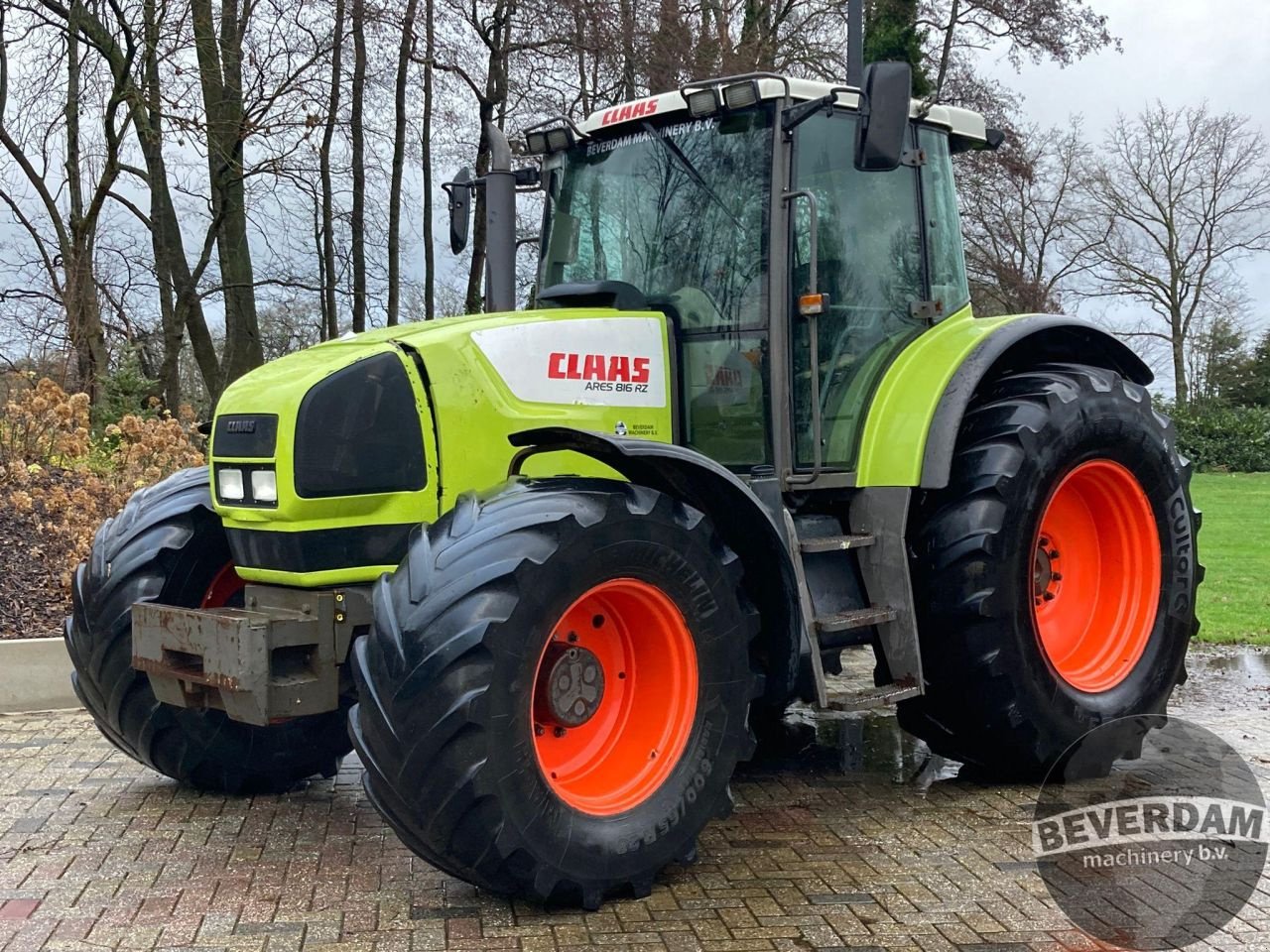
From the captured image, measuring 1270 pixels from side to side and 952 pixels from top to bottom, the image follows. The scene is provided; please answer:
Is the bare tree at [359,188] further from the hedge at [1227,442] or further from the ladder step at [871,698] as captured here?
the hedge at [1227,442]

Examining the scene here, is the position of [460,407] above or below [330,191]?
below

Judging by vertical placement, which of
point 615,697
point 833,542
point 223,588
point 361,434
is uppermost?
point 361,434

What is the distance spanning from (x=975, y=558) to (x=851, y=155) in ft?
5.60

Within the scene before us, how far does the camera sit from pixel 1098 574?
5734mm

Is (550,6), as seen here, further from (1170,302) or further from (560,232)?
(1170,302)

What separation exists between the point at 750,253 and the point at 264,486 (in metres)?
2.00

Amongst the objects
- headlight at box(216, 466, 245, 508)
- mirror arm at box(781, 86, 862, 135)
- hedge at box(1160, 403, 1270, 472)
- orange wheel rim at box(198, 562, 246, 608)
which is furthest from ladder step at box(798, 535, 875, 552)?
hedge at box(1160, 403, 1270, 472)

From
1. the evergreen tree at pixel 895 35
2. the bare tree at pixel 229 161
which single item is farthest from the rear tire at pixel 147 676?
the evergreen tree at pixel 895 35

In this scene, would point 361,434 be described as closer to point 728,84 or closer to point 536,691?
point 536,691

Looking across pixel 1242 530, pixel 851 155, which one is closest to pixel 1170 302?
pixel 1242 530

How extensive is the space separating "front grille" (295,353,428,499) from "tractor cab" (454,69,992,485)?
1023mm

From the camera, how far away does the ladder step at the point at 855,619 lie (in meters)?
4.58

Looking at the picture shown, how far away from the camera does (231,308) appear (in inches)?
722

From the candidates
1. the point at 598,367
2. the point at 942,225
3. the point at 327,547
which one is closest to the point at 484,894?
the point at 327,547
